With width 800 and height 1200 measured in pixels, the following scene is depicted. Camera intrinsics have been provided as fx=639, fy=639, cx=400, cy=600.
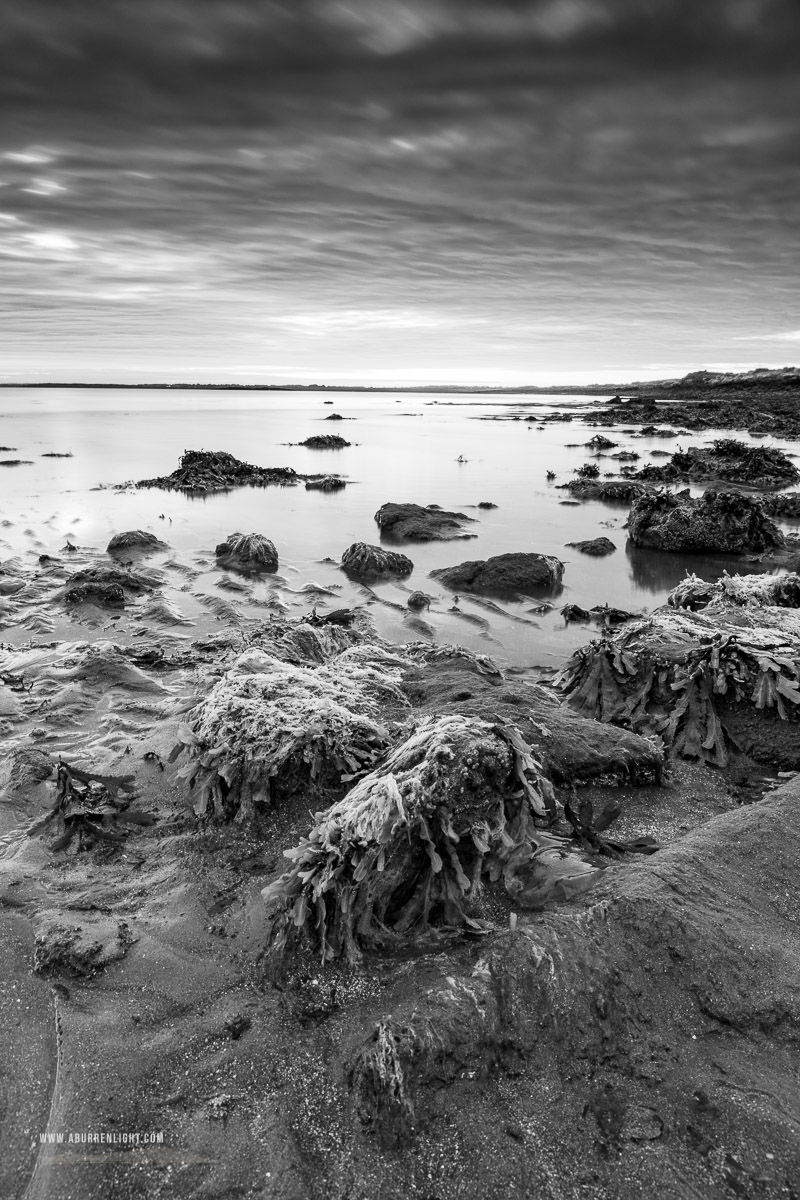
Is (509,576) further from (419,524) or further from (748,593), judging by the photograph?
(419,524)

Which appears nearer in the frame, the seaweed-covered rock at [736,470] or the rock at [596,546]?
the rock at [596,546]

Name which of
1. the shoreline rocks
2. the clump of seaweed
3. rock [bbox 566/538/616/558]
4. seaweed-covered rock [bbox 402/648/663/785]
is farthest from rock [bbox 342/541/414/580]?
the shoreline rocks

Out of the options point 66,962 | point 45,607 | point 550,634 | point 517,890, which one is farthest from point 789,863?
point 45,607

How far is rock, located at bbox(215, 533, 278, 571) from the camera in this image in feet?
25.7

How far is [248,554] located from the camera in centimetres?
798

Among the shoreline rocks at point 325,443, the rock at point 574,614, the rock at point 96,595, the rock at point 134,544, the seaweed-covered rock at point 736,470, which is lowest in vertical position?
A: the rock at point 134,544

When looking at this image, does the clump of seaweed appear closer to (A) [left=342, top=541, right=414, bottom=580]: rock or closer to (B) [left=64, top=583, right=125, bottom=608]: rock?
(A) [left=342, top=541, right=414, bottom=580]: rock

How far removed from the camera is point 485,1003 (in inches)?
67.0

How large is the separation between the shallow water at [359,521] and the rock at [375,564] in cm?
23

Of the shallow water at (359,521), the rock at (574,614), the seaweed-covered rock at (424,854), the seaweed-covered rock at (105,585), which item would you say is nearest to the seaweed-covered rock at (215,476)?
the shallow water at (359,521)

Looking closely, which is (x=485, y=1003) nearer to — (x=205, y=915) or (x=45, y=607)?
(x=205, y=915)

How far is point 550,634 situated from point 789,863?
3424 millimetres

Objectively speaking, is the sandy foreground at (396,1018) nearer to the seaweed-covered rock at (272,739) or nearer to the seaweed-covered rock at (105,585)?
the seaweed-covered rock at (272,739)

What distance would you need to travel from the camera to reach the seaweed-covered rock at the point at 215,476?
46.2ft
